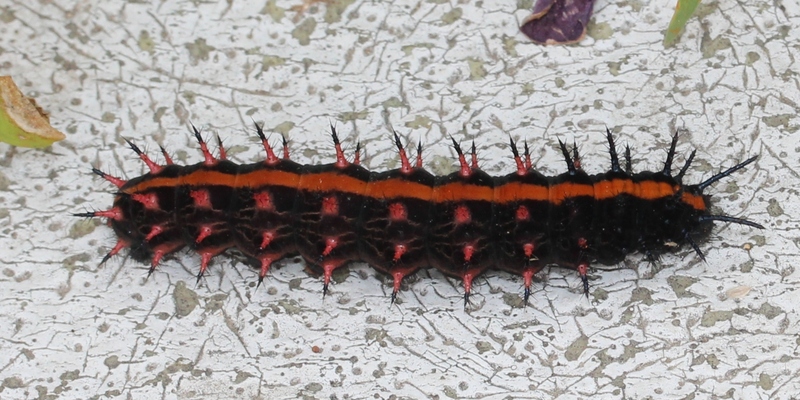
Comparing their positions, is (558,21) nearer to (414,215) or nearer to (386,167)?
(386,167)

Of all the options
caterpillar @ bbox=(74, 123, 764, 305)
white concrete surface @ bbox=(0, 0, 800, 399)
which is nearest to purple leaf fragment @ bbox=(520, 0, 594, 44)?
white concrete surface @ bbox=(0, 0, 800, 399)

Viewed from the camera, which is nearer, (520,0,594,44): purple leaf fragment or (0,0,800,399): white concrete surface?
(0,0,800,399): white concrete surface

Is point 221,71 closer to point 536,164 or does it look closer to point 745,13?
point 536,164

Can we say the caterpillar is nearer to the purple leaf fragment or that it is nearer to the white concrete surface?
the white concrete surface

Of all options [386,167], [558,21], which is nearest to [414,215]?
[386,167]

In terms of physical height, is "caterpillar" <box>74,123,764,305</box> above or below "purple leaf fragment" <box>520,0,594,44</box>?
below

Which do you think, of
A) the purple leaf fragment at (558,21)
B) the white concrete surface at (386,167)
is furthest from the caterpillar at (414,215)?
the purple leaf fragment at (558,21)

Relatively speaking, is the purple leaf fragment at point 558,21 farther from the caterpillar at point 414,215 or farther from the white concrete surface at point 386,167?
the caterpillar at point 414,215
